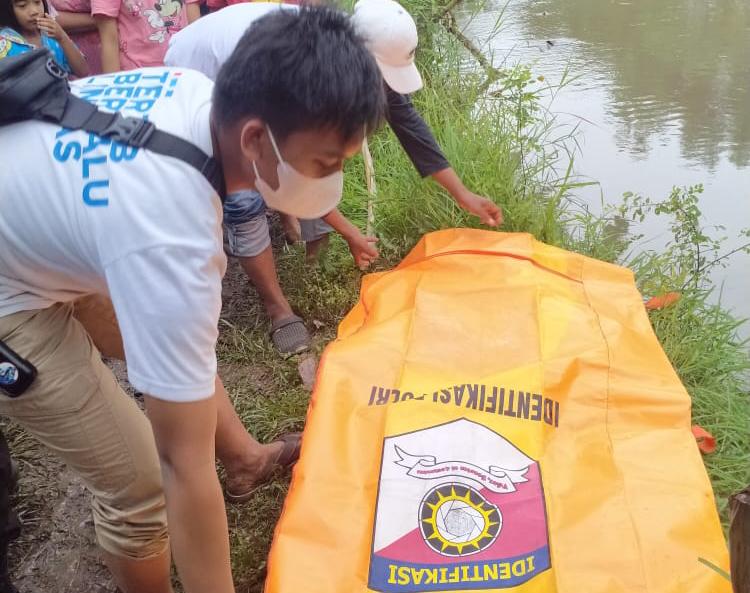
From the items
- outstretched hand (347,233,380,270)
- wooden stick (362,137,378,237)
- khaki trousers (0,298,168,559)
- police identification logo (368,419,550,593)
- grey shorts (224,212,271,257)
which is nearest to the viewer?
khaki trousers (0,298,168,559)

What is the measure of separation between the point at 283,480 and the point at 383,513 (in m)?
0.54

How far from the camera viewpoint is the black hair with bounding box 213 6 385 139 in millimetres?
943

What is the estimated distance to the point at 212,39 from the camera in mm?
1861

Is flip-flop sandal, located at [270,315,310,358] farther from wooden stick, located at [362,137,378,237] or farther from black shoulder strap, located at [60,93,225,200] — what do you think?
black shoulder strap, located at [60,93,225,200]

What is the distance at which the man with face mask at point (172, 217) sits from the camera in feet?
3.02

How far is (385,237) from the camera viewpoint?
2959 mm

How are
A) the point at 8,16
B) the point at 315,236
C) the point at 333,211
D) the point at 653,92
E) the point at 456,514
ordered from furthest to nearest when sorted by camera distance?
the point at 653,92 → the point at 315,236 → the point at 8,16 → the point at 333,211 → the point at 456,514

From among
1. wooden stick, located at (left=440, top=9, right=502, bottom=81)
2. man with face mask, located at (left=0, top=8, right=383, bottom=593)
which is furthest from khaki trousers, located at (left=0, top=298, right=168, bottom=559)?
wooden stick, located at (left=440, top=9, right=502, bottom=81)

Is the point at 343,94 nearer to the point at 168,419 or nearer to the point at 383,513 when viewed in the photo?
the point at 168,419

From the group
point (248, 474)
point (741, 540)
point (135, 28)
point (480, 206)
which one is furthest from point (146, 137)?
point (135, 28)

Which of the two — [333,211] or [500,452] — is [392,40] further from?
[500,452]

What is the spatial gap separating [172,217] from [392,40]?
1.32m

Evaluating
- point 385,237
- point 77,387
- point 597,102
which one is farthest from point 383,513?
point 597,102

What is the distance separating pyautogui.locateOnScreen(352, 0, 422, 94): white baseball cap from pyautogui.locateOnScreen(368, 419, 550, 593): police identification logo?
1.04 metres
